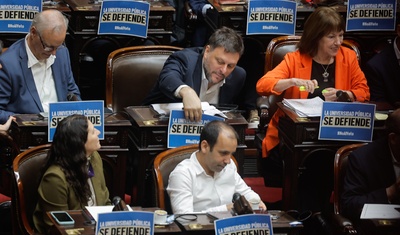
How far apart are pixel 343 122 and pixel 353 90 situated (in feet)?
1.86

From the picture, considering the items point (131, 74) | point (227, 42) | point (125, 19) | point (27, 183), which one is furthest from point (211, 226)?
point (125, 19)

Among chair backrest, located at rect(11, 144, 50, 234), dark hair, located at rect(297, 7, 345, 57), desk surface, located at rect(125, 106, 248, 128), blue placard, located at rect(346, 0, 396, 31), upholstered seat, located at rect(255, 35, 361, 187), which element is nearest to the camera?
chair backrest, located at rect(11, 144, 50, 234)

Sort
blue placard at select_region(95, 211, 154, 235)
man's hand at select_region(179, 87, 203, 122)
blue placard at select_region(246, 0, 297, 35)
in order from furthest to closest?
blue placard at select_region(246, 0, 297, 35) < man's hand at select_region(179, 87, 203, 122) < blue placard at select_region(95, 211, 154, 235)

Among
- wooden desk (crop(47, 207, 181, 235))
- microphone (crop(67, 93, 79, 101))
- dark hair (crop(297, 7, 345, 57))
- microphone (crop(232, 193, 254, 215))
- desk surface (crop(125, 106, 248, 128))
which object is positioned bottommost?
wooden desk (crop(47, 207, 181, 235))

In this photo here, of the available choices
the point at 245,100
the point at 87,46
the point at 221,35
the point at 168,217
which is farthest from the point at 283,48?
the point at 168,217

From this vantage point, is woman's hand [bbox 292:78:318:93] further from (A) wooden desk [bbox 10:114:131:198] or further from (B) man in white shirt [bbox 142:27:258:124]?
(A) wooden desk [bbox 10:114:131:198]

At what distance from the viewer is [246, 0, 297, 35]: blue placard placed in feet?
24.4

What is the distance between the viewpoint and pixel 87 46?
25.4 ft

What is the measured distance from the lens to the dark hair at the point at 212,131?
5.53 metres

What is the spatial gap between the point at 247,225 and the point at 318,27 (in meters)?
2.04

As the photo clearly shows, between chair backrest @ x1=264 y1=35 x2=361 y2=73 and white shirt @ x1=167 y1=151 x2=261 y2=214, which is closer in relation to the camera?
white shirt @ x1=167 y1=151 x2=261 y2=214

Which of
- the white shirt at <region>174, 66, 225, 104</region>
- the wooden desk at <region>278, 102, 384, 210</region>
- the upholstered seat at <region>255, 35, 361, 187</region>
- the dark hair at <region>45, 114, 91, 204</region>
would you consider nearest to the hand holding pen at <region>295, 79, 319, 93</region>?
the wooden desk at <region>278, 102, 384, 210</region>

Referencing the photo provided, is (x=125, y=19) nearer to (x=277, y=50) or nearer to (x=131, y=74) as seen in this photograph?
(x=131, y=74)

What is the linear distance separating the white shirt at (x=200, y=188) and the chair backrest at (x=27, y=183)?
693 mm
